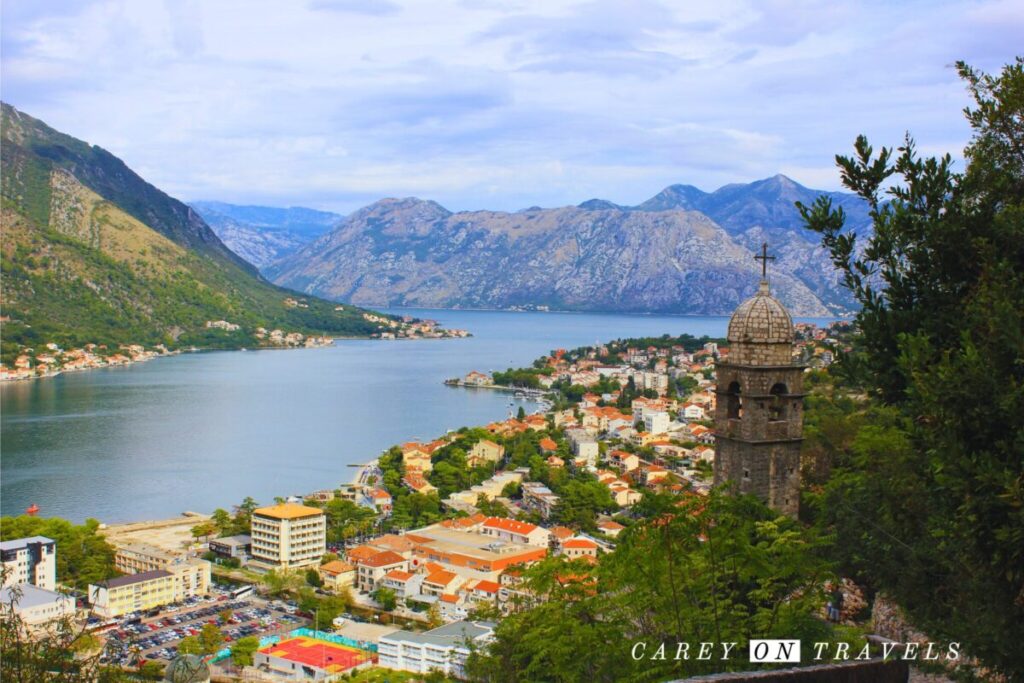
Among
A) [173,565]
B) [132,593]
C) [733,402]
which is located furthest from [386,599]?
[733,402]

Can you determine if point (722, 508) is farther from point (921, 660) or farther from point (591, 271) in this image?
point (591, 271)

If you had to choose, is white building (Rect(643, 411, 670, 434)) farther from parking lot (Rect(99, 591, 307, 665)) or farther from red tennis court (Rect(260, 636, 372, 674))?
red tennis court (Rect(260, 636, 372, 674))

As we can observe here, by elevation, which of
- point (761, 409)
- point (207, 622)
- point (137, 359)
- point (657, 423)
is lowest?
point (207, 622)

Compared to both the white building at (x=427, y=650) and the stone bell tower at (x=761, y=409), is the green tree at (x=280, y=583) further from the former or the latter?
the stone bell tower at (x=761, y=409)

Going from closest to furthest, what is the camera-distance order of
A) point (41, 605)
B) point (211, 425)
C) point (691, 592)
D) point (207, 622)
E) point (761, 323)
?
point (691, 592) → point (761, 323) → point (41, 605) → point (207, 622) → point (211, 425)

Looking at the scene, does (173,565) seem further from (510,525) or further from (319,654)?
(510,525)

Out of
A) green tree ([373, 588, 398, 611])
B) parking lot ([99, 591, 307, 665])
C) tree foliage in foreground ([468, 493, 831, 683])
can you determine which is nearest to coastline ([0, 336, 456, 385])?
parking lot ([99, 591, 307, 665])

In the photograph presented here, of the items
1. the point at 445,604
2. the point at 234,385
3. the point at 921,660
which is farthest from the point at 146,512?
the point at 234,385
